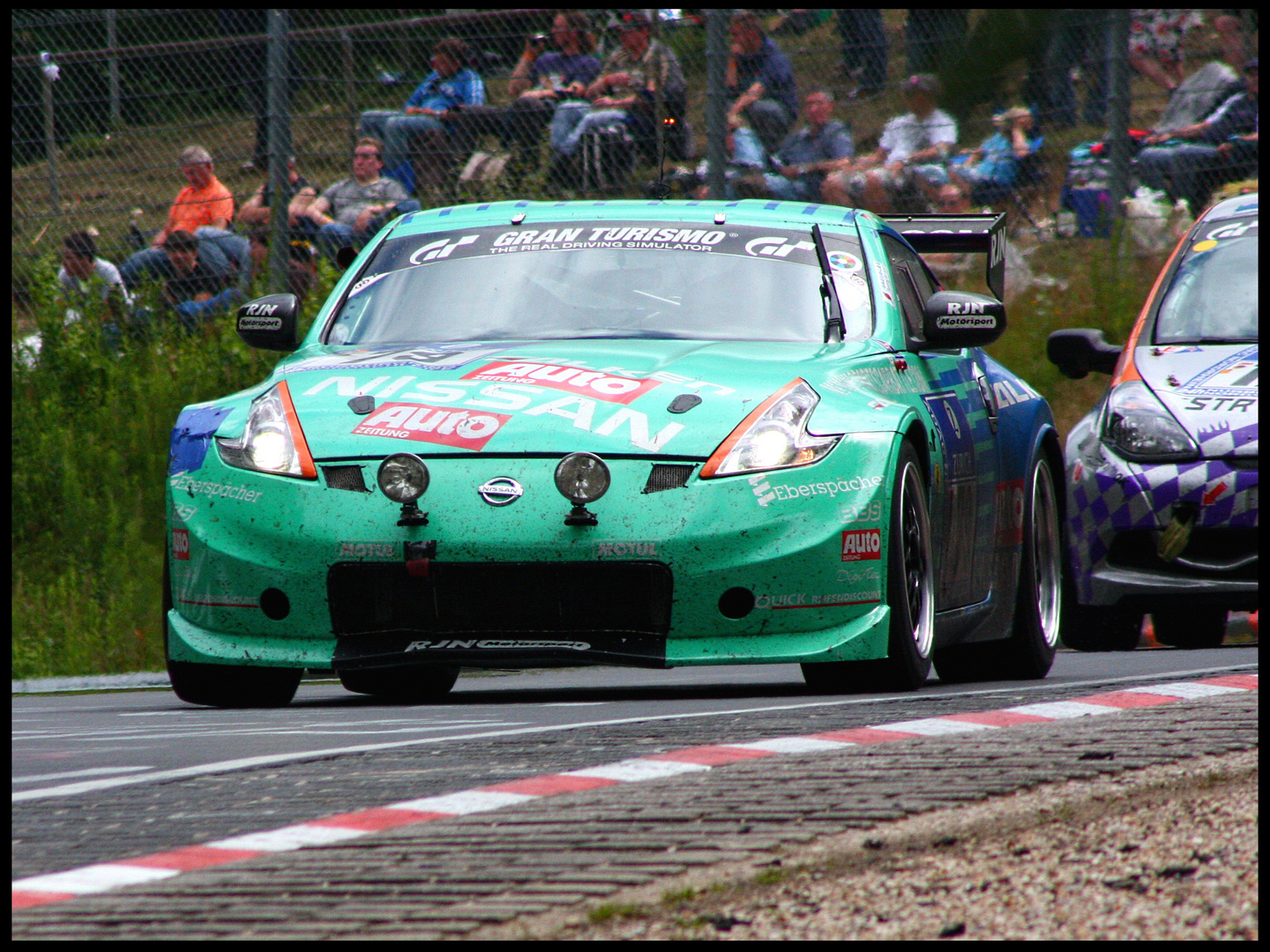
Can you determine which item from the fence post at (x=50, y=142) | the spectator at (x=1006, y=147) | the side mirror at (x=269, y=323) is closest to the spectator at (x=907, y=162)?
the spectator at (x=1006, y=147)

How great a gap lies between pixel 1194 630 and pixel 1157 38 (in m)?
6.76

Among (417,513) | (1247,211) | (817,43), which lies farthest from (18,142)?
(817,43)

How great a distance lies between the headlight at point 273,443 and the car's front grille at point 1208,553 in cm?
406

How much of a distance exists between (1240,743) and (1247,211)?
6245mm

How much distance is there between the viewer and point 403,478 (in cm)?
611

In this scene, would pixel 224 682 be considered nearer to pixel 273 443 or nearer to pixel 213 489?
pixel 213 489

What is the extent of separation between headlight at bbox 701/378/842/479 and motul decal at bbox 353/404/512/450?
0.62 metres

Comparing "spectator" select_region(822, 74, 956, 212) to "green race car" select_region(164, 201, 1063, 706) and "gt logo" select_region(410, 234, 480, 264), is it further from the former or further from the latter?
"gt logo" select_region(410, 234, 480, 264)

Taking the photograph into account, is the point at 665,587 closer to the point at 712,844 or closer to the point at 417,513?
the point at 417,513

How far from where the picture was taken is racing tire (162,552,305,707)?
6715 millimetres

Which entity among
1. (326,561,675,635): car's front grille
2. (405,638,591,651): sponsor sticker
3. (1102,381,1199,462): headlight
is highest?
(326,561,675,635): car's front grille

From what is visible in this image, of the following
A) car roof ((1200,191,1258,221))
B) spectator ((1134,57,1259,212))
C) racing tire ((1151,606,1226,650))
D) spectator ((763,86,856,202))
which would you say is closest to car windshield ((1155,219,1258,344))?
car roof ((1200,191,1258,221))

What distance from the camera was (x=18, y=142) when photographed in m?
13.8

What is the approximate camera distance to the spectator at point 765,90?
7.67 meters
